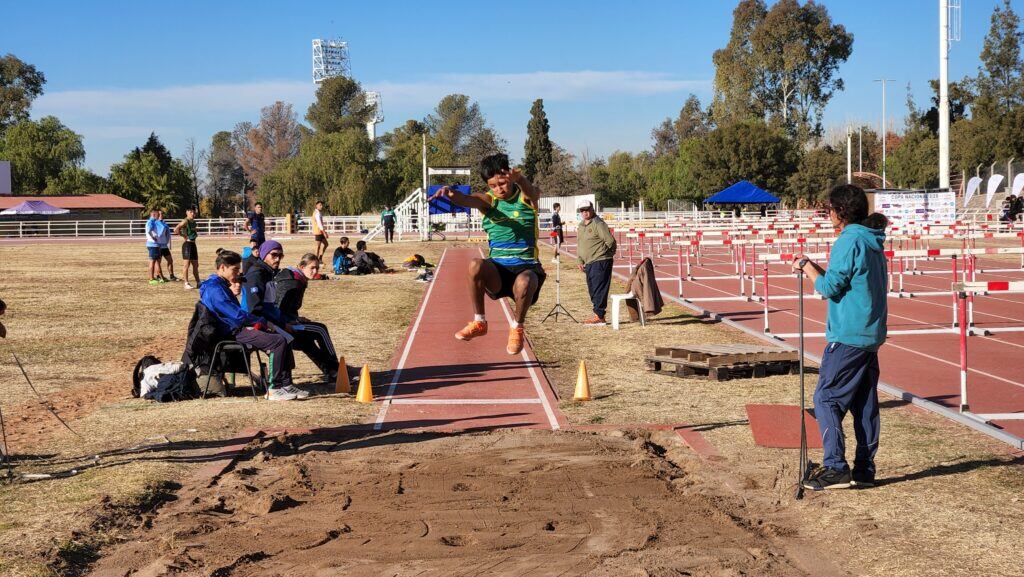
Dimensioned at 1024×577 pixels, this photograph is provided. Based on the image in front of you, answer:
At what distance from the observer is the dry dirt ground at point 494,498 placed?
537 cm

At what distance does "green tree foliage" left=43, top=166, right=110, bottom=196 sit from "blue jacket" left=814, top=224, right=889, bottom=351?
89.9 meters

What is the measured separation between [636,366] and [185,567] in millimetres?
7615

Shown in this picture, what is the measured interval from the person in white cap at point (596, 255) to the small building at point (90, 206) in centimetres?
6943

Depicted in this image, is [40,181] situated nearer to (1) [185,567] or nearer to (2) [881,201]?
(2) [881,201]

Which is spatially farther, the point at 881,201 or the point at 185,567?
the point at 881,201

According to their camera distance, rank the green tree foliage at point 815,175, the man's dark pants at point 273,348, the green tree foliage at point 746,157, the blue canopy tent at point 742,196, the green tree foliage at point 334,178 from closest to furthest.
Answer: the man's dark pants at point 273,348 → the blue canopy tent at point 742,196 → the green tree foliage at point 746,157 → the green tree foliage at point 815,175 → the green tree foliage at point 334,178

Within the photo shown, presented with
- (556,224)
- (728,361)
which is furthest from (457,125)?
(728,361)

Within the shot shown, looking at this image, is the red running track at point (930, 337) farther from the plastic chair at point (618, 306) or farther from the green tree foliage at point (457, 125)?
the green tree foliage at point (457, 125)

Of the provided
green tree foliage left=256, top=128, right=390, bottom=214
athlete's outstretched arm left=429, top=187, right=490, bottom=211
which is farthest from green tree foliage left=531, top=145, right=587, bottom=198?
athlete's outstretched arm left=429, top=187, right=490, bottom=211

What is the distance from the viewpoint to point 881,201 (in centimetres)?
3200

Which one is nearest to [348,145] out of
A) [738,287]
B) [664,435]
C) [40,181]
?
[40,181]

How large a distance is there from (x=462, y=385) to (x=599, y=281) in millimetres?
5764

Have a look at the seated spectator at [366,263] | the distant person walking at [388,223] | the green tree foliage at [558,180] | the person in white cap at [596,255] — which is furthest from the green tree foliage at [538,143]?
the person in white cap at [596,255]

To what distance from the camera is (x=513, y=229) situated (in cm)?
898
